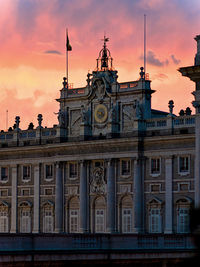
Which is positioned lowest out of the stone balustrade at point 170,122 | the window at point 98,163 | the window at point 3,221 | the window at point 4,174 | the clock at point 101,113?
the window at point 3,221

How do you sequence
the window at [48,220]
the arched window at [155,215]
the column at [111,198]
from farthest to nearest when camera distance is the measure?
the window at [48,220], the column at [111,198], the arched window at [155,215]

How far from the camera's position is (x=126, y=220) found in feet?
210

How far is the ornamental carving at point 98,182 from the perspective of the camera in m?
65.8

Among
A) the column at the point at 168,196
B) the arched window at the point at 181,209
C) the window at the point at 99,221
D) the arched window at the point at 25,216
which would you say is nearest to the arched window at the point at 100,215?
the window at the point at 99,221

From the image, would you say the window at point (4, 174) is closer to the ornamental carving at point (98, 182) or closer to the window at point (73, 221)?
the window at point (73, 221)

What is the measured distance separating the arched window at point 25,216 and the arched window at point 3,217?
1.68 metres

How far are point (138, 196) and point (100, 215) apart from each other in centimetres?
442

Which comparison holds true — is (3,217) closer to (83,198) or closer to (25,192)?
(25,192)

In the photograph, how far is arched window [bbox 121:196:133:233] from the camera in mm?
63656

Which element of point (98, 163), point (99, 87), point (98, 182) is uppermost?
point (99, 87)

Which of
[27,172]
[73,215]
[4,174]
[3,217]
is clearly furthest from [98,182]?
[4,174]

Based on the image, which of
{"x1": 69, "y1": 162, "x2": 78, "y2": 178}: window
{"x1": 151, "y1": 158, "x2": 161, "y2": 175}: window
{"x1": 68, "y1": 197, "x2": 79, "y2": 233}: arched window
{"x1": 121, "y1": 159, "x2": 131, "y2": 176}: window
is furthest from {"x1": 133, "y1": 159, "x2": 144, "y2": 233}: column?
{"x1": 69, "y1": 162, "x2": 78, "y2": 178}: window

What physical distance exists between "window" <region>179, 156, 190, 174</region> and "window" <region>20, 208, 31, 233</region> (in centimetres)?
1580
